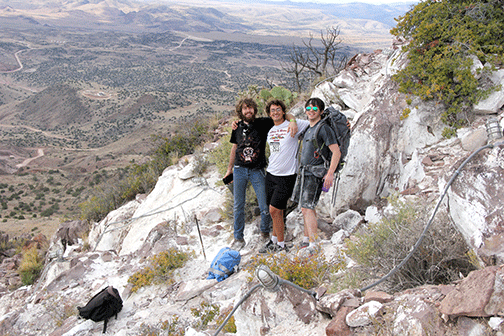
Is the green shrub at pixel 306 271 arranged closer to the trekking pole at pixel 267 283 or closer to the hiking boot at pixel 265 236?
the trekking pole at pixel 267 283

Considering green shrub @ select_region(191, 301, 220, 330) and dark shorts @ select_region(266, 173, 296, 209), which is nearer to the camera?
green shrub @ select_region(191, 301, 220, 330)

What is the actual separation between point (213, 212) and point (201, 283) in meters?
2.04

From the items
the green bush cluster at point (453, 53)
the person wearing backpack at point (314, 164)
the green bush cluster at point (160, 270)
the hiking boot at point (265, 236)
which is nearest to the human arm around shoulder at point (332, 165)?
the person wearing backpack at point (314, 164)

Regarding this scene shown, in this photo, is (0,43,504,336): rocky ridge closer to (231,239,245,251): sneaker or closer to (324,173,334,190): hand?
(231,239,245,251): sneaker

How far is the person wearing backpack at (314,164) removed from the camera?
348cm

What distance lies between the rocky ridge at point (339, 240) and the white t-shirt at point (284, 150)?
0.97 m

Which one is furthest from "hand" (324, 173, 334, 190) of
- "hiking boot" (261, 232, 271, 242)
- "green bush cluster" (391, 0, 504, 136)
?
"green bush cluster" (391, 0, 504, 136)

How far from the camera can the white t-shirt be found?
12.7ft

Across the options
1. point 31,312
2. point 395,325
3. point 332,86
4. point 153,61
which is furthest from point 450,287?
point 153,61

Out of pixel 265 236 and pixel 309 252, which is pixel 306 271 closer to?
pixel 309 252

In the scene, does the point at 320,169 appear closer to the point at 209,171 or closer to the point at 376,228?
the point at 376,228

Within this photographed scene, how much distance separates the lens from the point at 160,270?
454cm

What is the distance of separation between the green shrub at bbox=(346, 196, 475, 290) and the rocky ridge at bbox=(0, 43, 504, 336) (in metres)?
0.12

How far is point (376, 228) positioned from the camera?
9.73ft
